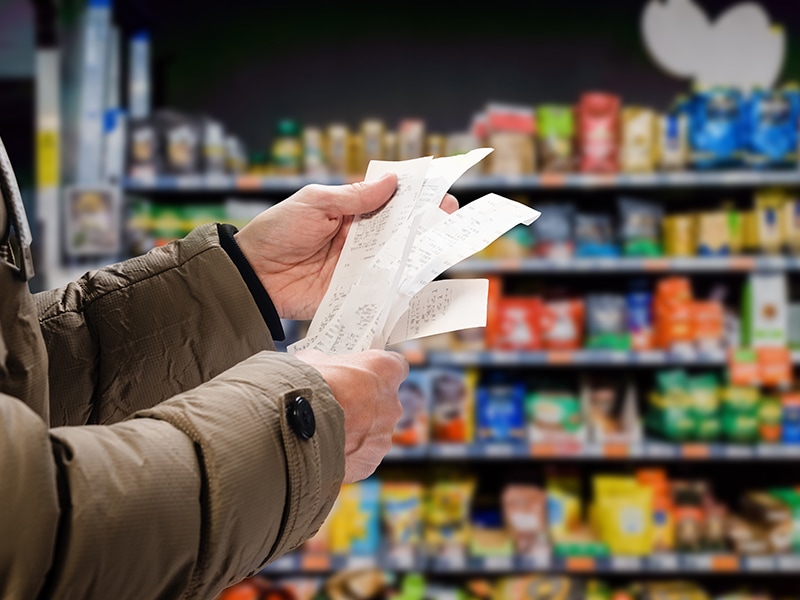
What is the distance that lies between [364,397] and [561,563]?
2171 mm

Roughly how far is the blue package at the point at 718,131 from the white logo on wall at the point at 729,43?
51 centimetres

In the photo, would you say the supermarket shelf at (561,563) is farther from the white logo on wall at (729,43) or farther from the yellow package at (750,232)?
the white logo on wall at (729,43)

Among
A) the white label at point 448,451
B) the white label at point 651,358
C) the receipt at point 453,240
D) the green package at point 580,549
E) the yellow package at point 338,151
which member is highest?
the yellow package at point 338,151

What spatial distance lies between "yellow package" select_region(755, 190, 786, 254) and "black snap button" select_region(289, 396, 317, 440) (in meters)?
2.50

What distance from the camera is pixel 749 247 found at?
275 centimetres

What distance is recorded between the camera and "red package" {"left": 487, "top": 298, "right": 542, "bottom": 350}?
2738mm

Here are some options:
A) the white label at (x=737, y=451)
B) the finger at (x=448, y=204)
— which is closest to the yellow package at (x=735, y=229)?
the white label at (x=737, y=451)

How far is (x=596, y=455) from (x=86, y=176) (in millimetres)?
2153

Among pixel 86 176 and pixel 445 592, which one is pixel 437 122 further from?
pixel 445 592

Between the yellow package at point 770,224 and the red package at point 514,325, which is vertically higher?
the yellow package at point 770,224

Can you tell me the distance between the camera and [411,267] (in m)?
0.95

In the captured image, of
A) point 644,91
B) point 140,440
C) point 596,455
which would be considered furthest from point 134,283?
point 644,91

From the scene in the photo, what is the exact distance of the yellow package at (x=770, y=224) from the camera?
271cm

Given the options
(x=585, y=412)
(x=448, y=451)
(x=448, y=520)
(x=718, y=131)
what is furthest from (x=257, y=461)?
(x=718, y=131)
